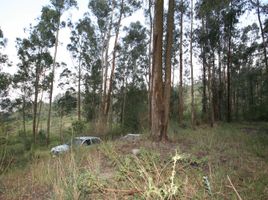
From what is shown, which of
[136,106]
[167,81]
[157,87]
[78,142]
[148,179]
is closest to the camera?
[148,179]

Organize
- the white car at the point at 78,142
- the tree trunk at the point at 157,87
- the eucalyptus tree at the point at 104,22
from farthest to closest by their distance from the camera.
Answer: the eucalyptus tree at the point at 104,22, the tree trunk at the point at 157,87, the white car at the point at 78,142

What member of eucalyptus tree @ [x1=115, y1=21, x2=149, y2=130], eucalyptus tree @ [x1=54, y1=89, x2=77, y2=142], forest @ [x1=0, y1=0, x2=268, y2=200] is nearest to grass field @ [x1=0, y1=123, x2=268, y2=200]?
forest @ [x1=0, y1=0, x2=268, y2=200]

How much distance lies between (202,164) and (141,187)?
2304mm

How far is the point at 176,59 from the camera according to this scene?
3306cm

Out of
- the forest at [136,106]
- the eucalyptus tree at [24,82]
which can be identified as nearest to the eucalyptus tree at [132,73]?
the forest at [136,106]

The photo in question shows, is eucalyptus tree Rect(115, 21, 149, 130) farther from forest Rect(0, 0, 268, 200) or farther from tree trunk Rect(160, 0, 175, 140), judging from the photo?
tree trunk Rect(160, 0, 175, 140)

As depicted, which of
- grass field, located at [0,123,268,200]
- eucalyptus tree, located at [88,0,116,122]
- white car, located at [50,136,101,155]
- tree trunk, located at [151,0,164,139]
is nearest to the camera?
grass field, located at [0,123,268,200]

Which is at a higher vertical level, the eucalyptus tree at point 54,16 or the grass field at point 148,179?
the eucalyptus tree at point 54,16

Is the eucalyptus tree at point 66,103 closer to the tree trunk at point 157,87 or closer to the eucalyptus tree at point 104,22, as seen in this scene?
the eucalyptus tree at point 104,22

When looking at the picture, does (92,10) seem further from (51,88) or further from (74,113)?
(74,113)

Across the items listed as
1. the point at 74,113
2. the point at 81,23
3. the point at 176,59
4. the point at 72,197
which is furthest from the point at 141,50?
the point at 72,197

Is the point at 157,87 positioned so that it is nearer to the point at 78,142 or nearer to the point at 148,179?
the point at 78,142

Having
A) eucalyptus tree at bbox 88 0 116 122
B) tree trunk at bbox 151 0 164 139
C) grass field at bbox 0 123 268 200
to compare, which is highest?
eucalyptus tree at bbox 88 0 116 122

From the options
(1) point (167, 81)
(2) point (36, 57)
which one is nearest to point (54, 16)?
(2) point (36, 57)
